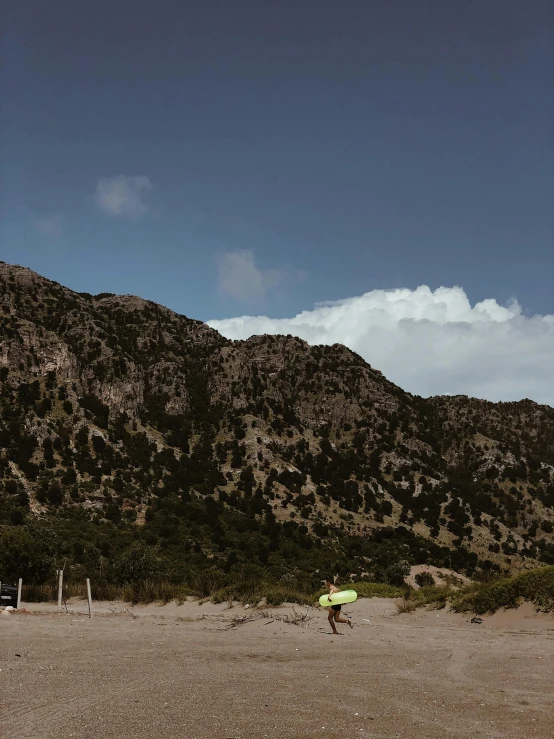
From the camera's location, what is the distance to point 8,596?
2245 centimetres

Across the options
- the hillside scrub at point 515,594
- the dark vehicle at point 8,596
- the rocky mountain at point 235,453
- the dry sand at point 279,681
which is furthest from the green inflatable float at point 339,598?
the rocky mountain at point 235,453

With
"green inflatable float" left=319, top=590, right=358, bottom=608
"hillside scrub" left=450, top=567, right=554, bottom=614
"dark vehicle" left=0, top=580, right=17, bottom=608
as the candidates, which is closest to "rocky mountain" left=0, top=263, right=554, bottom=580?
"dark vehicle" left=0, top=580, right=17, bottom=608

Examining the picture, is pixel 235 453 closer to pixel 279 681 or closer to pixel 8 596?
pixel 8 596

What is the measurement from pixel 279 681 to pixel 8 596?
18.2 m

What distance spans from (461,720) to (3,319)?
85.0m

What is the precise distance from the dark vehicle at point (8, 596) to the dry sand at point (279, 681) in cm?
794

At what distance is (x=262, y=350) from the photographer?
355 feet

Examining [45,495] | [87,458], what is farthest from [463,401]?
[45,495]

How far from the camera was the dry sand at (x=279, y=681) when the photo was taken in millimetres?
6036

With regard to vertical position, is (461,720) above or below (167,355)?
below

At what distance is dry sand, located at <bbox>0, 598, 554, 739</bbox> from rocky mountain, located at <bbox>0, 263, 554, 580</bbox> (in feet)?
70.5

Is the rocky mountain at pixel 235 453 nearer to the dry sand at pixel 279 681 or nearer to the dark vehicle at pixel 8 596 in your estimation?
the dark vehicle at pixel 8 596

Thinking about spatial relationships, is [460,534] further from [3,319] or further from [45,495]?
[3,319]

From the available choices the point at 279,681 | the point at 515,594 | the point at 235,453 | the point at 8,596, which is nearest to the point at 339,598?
the point at 515,594
